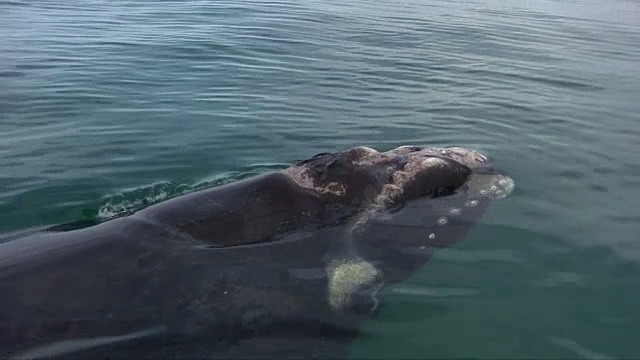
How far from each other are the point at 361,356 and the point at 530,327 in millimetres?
1727

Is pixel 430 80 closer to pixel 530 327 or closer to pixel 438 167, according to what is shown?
pixel 438 167

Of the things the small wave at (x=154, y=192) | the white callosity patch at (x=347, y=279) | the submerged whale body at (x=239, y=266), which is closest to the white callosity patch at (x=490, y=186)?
the submerged whale body at (x=239, y=266)

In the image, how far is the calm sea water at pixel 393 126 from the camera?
7.57 m

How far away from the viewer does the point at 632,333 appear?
23.5 feet

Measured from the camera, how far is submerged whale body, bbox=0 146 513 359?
653cm

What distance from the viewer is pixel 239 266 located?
7379mm

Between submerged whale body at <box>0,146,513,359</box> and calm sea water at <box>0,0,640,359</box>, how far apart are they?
48 centimetres

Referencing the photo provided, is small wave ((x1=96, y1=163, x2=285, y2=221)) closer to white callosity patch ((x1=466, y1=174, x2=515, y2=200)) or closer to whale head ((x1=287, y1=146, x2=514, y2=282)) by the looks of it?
whale head ((x1=287, y1=146, x2=514, y2=282))

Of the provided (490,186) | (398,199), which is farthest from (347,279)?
(490,186)

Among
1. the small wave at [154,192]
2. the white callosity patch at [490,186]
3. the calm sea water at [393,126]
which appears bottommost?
the small wave at [154,192]

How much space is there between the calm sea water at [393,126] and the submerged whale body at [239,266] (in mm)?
477

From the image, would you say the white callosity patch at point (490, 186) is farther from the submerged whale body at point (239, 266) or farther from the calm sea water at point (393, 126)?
the submerged whale body at point (239, 266)

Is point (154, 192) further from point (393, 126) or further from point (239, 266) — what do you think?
point (393, 126)

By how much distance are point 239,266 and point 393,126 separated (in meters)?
7.18
